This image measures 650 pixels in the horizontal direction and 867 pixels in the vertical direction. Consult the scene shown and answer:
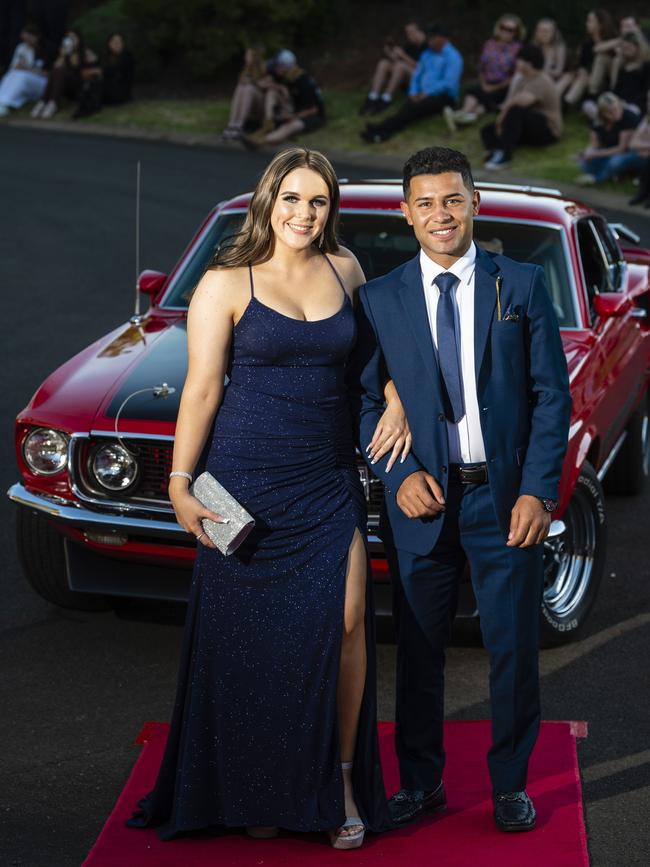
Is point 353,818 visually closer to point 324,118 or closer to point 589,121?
point 589,121

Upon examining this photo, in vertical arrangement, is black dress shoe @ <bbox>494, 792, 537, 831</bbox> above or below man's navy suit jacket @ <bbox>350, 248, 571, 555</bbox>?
below

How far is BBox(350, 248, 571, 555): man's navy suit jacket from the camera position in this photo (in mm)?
4320

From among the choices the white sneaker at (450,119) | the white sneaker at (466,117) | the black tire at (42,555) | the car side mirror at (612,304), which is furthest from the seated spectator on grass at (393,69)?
the black tire at (42,555)

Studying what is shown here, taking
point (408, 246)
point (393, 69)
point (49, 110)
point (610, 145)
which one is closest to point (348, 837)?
point (408, 246)

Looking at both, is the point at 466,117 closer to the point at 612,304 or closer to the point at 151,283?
the point at 151,283

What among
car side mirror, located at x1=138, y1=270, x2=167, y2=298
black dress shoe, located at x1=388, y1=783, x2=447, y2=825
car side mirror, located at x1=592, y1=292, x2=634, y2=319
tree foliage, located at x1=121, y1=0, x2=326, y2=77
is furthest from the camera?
tree foliage, located at x1=121, y1=0, x2=326, y2=77

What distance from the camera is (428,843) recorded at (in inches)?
181

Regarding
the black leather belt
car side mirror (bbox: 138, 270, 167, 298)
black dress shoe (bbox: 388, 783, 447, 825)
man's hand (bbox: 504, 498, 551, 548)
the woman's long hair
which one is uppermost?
the woman's long hair

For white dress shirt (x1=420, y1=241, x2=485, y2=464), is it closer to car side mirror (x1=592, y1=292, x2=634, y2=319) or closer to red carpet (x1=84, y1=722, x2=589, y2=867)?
red carpet (x1=84, y1=722, x2=589, y2=867)

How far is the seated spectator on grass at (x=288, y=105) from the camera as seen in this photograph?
21500 mm

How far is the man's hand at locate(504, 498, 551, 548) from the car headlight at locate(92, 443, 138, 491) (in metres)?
1.89

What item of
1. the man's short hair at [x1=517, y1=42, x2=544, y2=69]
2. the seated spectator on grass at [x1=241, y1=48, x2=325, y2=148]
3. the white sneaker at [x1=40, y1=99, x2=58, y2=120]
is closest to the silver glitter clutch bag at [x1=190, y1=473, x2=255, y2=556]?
the man's short hair at [x1=517, y1=42, x2=544, y2=69]

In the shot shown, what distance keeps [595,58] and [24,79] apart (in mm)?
10619

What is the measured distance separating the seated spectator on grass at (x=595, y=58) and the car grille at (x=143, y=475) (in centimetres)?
1497
